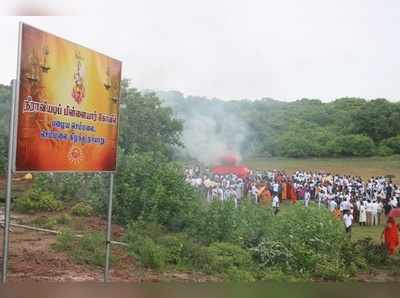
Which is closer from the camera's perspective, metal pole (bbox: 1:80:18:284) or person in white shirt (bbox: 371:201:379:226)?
metal pole (bbox: 1:80:18:284)

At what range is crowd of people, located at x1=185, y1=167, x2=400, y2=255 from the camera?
4.13 meters

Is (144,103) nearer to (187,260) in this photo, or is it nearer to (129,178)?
(129,178)

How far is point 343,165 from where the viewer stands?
13.7ft

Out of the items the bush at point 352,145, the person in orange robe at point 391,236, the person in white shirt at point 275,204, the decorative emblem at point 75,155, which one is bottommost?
the person in orange robe at point 391,236

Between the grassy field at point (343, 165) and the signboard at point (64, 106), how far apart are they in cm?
116

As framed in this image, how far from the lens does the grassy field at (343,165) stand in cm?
415

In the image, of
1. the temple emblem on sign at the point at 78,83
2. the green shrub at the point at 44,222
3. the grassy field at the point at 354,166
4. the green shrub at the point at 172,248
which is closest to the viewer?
the temple emblem on sign at the point at 78,83

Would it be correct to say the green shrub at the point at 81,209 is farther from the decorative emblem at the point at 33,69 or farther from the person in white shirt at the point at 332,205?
the person in white shirt at the point at 332,205

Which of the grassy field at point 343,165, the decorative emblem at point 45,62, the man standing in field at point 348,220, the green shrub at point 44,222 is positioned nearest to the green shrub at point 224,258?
the grassy field at point 343,165

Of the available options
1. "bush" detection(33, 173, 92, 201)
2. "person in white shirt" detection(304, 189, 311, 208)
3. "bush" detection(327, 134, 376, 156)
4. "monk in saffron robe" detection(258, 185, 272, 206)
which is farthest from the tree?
"bush" detection(327, 134, 376, 156)

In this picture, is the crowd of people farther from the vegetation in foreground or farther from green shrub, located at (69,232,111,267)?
green shrub, located at (69,232,111,267)

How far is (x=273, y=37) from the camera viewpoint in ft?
13.3

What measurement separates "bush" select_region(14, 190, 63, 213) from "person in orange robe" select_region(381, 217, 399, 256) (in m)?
2.54

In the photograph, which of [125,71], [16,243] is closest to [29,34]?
[125,71]
